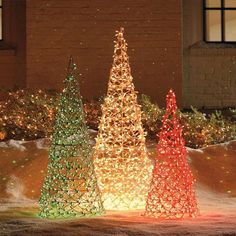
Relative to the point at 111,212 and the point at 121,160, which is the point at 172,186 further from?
the point at 121,160

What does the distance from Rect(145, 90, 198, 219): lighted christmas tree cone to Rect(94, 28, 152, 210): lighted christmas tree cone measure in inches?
23.0

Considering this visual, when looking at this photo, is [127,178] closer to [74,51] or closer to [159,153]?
[159,153]

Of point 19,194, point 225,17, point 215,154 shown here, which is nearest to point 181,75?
point 225,17

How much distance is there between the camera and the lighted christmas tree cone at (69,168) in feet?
29.0

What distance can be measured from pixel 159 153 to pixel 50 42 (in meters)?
7.01

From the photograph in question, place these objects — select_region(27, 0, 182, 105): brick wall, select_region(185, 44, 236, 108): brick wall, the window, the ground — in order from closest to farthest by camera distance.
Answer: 1. the ground
2. select_region(27, 0, 182, 105): brick wall
3. select_region(185, 44, 236, 108): brick wall
4. the window

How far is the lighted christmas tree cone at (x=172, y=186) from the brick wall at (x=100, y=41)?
663 cm

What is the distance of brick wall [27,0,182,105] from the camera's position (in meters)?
15.5

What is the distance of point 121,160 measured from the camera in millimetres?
9609

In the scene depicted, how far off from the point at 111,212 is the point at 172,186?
89cm

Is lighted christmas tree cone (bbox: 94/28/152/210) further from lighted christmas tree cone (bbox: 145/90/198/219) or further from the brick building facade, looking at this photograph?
the brick building facade

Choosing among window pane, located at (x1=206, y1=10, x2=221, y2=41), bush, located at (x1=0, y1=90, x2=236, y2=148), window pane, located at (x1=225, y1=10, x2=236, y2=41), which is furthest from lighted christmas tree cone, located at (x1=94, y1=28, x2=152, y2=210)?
window pane, located at (x1=225, y1=10, x2=236, y2=41)

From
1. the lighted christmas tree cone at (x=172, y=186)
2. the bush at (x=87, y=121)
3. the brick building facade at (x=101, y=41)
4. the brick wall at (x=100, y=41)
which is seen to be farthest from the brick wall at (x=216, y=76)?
the lighted christmas tree cone at (x=172, y=186)

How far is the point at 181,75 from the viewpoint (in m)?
15.6
